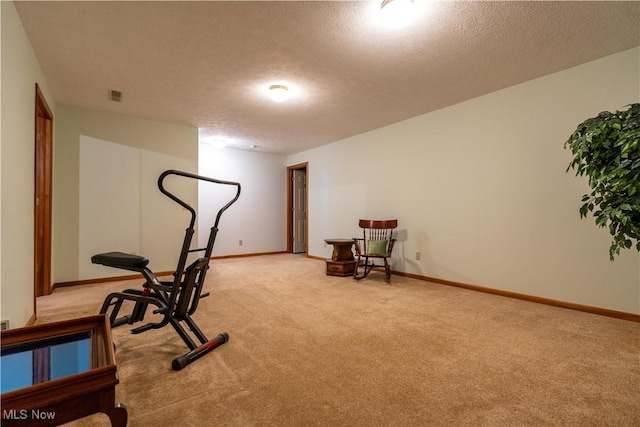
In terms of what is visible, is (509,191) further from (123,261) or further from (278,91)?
(123,261)

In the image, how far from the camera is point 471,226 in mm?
3736

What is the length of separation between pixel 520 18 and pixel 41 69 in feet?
13.7

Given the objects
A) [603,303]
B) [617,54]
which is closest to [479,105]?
[617,54]

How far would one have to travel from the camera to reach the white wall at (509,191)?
2.78 metres

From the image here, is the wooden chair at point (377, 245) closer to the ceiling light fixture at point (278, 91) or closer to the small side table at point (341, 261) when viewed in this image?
the small side table at point (341, 261)

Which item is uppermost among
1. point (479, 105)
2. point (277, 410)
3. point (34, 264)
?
point (479, 105)

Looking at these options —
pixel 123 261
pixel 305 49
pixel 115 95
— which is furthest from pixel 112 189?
pixel 305 49

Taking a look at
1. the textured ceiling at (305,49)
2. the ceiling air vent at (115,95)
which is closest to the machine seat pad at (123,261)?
the textured ceiling at (305,49)

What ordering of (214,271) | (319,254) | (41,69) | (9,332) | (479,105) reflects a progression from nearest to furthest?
(9,332), (41,69), (479,105), (214,271), (319,254)

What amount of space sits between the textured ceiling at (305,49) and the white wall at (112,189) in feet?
1.45

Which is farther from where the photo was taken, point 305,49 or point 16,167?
point 305,49

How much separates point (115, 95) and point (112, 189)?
129 centimetres

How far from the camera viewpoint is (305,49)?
8.54 feet

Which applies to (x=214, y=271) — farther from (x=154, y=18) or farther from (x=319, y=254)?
(x=154, y=18)
